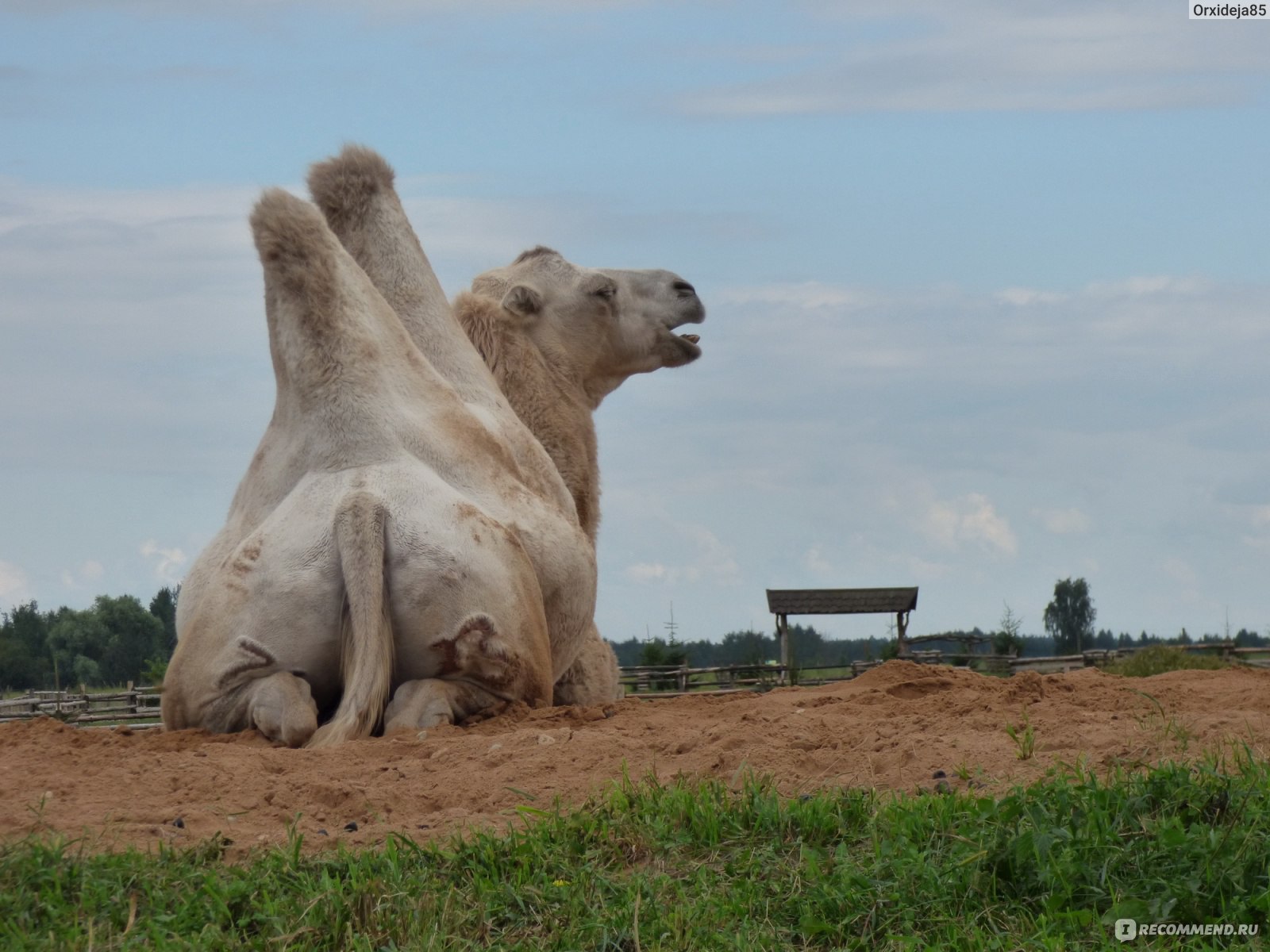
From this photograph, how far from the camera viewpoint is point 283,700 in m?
5.85

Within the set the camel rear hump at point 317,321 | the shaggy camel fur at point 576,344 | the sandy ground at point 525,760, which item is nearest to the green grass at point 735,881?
the sandy ground at point 525,760

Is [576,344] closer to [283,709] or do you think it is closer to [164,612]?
[283,709]

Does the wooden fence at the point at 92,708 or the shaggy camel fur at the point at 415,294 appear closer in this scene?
the shaggy camel fur at the point at 415,294

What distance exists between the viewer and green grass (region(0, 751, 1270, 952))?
340 centimetres

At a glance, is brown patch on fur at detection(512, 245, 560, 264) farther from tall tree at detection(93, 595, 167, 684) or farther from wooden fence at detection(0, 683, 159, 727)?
tall tree at detection(93, 595, 167, 684)

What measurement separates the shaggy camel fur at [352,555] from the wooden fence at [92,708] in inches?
585

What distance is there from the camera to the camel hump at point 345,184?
8.19 meters

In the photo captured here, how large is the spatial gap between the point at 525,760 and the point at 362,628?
1.23 m

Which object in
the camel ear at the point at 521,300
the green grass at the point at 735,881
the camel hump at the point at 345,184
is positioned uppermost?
the camel hump at the point at 345,184

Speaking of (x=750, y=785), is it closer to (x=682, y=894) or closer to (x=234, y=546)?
(x=682, y=894)

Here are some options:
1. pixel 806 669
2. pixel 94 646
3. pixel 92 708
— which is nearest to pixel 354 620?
pixel 806 669

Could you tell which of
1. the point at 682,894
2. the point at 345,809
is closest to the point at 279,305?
the point at 345,809

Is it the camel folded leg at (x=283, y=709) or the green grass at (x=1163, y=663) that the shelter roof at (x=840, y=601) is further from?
the camel folded leg at (x=283, y=709)

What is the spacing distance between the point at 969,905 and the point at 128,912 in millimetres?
1997
